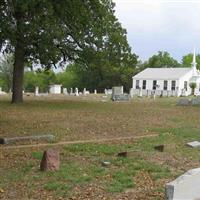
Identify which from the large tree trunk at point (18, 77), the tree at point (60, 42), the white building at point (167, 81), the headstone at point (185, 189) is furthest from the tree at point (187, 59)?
the headstone at point (185, 189)

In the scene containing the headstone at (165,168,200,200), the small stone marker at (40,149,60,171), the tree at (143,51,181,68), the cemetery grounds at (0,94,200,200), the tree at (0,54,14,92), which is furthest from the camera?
the tree at (143,51,181,68)

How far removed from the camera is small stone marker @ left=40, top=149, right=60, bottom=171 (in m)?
9.16

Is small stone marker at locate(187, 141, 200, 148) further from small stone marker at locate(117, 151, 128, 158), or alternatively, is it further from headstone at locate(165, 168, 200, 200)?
headstone at locate(165, 168, 200, 200)

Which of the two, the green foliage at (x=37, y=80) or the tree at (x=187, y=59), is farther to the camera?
the tree at (x=187, y=59)

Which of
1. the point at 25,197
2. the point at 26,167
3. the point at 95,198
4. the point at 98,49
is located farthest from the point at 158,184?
the point at 98,49

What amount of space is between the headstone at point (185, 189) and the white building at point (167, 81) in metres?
65.8

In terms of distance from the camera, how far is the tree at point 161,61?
96812 mm

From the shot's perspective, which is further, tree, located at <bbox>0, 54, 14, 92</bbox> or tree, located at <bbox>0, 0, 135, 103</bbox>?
tree, located at <bbox>0, 54, 14, 92</bbox>

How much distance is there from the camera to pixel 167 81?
7531 cm

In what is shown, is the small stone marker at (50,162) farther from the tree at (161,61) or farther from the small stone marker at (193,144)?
the tree at (161,61)

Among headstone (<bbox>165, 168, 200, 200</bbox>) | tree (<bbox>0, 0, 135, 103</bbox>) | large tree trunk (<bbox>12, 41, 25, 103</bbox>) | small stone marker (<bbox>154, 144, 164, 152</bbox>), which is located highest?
tree (<bbox>0, 0, 135, 103</bbox>)

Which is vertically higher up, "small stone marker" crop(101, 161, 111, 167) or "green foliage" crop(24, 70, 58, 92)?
"green foliage" crop(24, 70, 58, 92)

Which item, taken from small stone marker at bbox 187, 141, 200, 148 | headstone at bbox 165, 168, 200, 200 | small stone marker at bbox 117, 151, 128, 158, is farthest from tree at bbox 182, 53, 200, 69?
headstone at bbox 165, 168, 200, 200

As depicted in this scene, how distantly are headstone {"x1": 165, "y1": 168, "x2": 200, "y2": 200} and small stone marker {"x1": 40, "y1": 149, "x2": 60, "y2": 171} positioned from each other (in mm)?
4865
